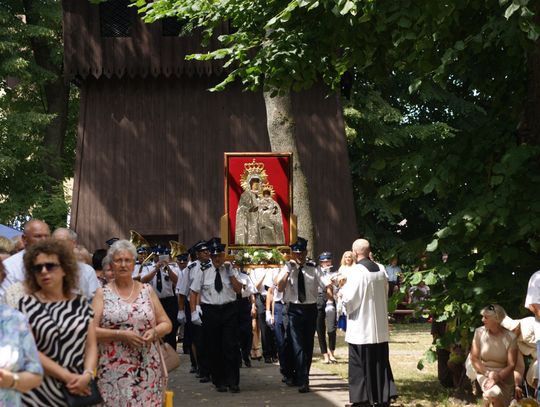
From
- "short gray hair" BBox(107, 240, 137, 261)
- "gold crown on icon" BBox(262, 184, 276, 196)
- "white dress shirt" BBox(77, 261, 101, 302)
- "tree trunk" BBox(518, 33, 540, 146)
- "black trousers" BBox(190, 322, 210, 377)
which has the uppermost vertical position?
"gold crown on icon" BBox(262, 184, 276, 196)

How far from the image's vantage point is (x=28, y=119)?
37750 millimetres

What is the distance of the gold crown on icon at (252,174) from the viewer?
90.1 feet

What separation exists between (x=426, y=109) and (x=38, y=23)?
14.1 m

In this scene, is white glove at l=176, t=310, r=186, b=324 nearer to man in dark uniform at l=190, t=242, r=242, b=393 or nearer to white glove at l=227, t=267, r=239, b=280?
man in dark uniform at l=190, t=242, r=242, b=393

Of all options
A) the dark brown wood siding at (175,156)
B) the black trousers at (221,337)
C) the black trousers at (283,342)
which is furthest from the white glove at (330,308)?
the dark brown wood siding at (175,156)

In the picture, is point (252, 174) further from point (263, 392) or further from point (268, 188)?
point (263, 392)

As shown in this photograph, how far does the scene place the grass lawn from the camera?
48.0ft

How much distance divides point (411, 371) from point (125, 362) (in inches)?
384

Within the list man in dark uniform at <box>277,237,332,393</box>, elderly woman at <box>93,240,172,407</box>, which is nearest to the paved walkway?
man in dark uniform at <box>277,237,332,393</box>

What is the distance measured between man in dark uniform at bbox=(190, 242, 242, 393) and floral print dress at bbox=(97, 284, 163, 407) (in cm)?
762

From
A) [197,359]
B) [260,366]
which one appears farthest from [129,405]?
[260,366]

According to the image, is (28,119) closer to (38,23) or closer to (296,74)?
(38,23)

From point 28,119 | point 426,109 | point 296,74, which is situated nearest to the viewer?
point 296,74

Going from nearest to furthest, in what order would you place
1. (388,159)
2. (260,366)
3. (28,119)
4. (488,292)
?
(488,292), (388,159), (260,366), (28,119)
